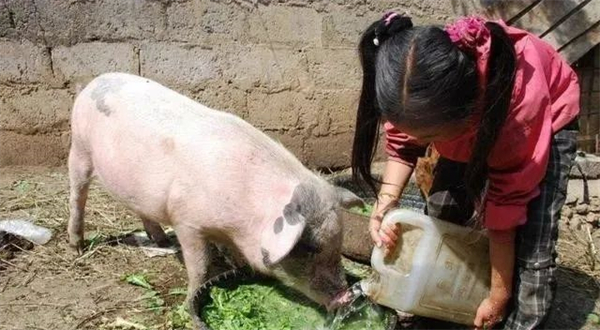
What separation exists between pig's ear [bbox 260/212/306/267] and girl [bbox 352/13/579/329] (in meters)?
0.27

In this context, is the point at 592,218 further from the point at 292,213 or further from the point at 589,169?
the point at 292,213

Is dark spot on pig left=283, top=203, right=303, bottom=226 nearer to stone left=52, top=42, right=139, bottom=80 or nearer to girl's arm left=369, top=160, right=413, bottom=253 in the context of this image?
girl's arm left=369, top=160, right=413, bottom=253

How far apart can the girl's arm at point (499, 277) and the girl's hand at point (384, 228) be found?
0.33 m

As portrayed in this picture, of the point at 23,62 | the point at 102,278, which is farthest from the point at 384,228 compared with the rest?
the point at 23,62

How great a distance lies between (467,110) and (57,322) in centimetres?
181

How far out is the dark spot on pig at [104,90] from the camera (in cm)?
291

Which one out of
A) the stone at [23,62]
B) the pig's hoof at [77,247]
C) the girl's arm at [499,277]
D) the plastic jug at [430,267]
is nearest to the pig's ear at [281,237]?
the plastic jug at [430,267]

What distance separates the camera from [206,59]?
13.7 ft

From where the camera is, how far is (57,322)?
2.69m

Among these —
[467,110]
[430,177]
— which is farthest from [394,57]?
[430,177]

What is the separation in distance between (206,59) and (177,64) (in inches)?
7.1

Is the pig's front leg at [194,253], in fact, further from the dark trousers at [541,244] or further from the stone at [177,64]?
the stone at [177,64]

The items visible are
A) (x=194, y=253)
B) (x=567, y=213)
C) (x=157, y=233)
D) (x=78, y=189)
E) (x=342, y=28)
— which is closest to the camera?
(x=194, y=253)

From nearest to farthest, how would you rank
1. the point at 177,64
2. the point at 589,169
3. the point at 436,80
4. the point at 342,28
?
the point at 436,80, the point at 177,64, the point at 589,169, the point at 342,28
